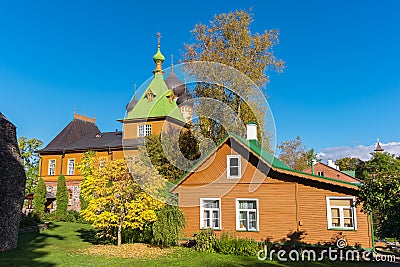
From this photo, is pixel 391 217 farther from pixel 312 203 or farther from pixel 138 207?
pixel 138 207

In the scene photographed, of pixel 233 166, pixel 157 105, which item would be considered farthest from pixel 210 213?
pixel 157 105

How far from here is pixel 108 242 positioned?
635 inches

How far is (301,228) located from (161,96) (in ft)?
75.8

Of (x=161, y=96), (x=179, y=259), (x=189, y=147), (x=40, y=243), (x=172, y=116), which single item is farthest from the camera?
(x=161, y=96)

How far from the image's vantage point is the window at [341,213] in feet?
45.3

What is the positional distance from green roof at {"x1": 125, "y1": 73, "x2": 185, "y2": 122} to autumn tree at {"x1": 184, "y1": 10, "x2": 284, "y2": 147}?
10.4 meters

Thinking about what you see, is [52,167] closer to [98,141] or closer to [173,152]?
[98,141]

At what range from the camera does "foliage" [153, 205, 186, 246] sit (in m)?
14.5

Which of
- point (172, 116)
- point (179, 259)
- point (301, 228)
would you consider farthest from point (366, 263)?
point (172, 116)

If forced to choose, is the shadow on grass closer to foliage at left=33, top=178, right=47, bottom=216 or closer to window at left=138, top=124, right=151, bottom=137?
foliage at left=33, top=178, right=47, bottom=216

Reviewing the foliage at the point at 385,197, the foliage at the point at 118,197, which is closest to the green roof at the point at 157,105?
the foliage at the point at 118,197

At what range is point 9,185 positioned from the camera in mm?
12883

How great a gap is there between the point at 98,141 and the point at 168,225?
2485 centimetres

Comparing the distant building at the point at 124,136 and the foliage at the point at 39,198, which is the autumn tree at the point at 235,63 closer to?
the distant building at the point at 124,136
